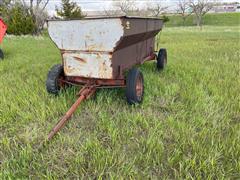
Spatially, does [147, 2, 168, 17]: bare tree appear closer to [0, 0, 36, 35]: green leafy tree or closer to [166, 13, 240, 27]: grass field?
[166, 13, 240, 27]: grass field

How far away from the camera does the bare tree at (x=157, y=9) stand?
59.2 m

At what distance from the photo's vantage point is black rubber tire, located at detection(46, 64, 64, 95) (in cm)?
335

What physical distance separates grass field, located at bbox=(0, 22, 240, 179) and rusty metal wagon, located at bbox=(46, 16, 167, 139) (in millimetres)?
230

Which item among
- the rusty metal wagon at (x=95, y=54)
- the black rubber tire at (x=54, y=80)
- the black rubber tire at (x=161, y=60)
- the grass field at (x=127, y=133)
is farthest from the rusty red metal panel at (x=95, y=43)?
the black rubber tire at (x=161, y=60)

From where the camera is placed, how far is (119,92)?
3717 mm

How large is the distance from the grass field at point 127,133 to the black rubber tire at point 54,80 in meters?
0.12

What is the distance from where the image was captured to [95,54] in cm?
303

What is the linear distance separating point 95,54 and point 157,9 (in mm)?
62331

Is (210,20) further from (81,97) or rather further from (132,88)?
(81,97)

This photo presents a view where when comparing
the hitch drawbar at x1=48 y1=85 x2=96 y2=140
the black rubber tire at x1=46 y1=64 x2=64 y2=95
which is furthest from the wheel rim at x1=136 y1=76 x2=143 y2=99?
the black rubber tire at x1=46 y1=64 x2=64 y2=95

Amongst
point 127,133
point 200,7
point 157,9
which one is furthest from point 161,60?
point 157,9

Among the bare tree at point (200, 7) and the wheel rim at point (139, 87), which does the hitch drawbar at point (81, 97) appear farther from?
the bare tree at point (200, 7)

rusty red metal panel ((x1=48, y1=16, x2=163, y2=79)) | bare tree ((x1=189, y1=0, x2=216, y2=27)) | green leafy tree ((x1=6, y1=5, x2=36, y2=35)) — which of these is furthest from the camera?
bare tree ((x1=189, y1=0, x2=216, y2=27))

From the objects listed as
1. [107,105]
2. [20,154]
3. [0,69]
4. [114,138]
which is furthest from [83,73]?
[0,69]
